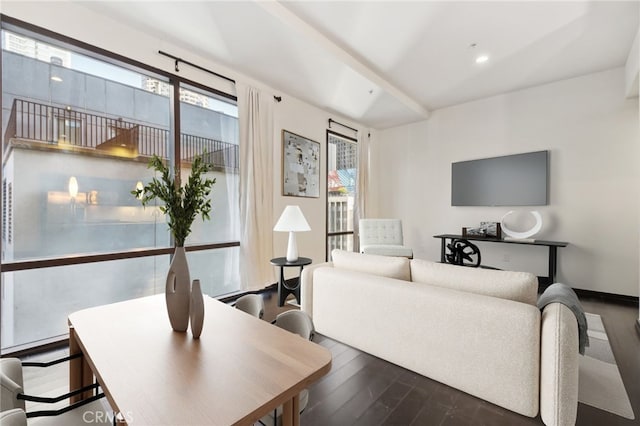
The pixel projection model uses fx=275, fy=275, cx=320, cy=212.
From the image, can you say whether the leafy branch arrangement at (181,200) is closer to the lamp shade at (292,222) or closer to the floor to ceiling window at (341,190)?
the lamp shade at (292,222)

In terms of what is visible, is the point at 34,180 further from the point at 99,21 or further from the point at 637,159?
the point at 637,159

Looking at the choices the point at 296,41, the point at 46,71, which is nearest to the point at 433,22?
the point at 296,41

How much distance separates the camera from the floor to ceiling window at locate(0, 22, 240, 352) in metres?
2.15

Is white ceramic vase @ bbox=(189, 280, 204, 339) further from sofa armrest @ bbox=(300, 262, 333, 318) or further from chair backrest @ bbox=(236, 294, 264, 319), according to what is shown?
sofa armrest @ bbox=(300, 262, 333, 318)

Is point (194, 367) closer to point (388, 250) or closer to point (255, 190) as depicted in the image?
point (255, 190)

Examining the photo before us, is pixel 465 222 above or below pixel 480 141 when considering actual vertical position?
below

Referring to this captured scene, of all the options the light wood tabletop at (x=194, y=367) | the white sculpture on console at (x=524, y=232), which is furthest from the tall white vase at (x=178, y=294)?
the white sculpture on console at (x=524, y=232)

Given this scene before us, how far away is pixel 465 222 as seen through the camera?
4809mm

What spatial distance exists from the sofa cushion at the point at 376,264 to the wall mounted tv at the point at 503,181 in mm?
3150

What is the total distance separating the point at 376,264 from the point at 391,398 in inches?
36.4

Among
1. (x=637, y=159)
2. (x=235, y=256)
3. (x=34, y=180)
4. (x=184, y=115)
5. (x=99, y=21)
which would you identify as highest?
(x=99, y=21)

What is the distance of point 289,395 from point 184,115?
3.21 m

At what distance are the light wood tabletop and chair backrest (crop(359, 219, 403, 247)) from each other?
12.0ft

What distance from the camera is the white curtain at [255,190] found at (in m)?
3.49
